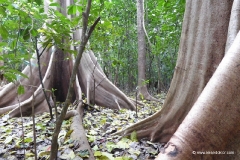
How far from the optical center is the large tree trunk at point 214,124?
84 cm

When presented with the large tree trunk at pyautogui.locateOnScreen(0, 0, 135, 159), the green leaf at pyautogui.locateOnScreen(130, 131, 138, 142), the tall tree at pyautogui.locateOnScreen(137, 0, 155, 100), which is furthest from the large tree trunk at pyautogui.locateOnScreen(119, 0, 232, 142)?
the tall tree at pyautogui.locateOnScreen(137, 0, 155, 100)

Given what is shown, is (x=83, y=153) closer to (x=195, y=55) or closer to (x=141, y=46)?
(x=195, y=55)

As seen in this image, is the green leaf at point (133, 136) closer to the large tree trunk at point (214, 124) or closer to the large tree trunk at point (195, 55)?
the large tree trunk at point (195, 55)

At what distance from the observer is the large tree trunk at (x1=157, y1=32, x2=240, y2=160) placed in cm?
84

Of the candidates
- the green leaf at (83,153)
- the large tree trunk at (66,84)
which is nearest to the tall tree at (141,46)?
the large tree trunk at (66,84)

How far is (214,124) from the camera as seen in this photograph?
87 cm

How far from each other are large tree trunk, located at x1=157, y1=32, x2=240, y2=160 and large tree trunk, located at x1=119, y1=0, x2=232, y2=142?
3.04ft

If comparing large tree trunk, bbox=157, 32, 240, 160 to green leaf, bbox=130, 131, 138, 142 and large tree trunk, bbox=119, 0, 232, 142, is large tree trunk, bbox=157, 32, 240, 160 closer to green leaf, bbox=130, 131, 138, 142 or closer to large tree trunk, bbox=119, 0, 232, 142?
large tree trunk, bbox=119, 0, 232, 142

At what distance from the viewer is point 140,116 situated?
3.41 m

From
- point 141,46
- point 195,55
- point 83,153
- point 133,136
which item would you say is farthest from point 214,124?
point 141,46

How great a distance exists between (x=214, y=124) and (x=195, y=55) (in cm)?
115

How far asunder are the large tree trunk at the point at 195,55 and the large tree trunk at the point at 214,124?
0.93 m

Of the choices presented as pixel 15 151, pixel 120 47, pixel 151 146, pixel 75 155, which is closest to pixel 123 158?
pixel 75 155

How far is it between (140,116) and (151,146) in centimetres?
132
